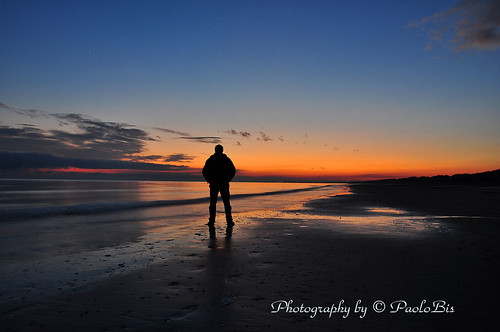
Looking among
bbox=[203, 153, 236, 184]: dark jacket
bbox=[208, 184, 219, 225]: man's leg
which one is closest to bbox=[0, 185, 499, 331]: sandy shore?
bbox=[208, 184, 219, 225]: man's leg

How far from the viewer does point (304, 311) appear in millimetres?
3861

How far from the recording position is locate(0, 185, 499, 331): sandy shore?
11.4ft

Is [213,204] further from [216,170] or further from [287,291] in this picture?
[287,291]

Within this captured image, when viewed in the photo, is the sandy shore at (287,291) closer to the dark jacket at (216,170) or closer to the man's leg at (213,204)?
the man's leg at (213,204)

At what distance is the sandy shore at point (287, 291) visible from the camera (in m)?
3.49

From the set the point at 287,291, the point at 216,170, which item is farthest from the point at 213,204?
the point at 287,291

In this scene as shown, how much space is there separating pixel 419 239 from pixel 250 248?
485cm

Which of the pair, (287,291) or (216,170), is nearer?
(287,291)

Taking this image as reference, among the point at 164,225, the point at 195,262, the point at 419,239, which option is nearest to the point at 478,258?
the point at 419,239

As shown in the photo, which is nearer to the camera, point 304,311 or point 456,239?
point 304,311

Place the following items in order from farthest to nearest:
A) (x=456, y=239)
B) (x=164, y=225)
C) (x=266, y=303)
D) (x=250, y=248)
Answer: (x=164, y=225) → (x=456, y=239) → (x=250, y=248) → (x=266, y=303)

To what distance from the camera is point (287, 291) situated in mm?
4520

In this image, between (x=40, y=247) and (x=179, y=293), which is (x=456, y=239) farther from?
(x=40, y=247)

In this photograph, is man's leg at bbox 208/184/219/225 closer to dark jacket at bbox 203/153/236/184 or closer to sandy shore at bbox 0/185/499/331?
dark jacket at bbox 203/153/236/184
